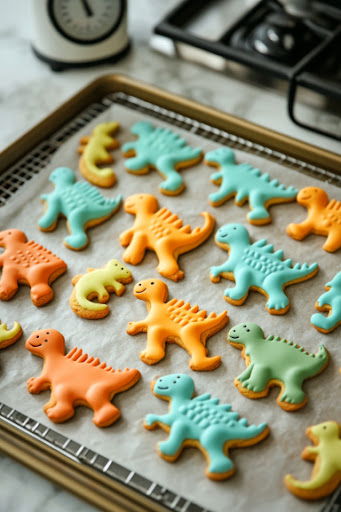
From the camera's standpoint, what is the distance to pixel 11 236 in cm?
104

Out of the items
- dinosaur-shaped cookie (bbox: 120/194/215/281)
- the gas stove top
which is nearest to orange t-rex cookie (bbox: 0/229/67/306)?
dinosaur-shaped cookie (bbox: 120/194/215/281)

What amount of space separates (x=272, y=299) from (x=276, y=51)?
1.60ft

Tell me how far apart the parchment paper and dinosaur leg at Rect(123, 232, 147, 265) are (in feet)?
0.04

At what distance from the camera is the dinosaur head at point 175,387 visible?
2.85 feet

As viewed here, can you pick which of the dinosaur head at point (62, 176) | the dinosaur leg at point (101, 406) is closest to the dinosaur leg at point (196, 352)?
the dinosaur leg at point (101, 406)

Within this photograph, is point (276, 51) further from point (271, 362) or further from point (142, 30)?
point (271, 362)

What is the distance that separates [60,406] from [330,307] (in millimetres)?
361

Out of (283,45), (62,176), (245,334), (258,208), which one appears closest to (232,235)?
(258,208)

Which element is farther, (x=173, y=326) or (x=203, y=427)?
(x=173, y=326)

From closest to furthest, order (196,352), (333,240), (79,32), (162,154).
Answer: (196,352), (333,240), (162,154), (79,32)

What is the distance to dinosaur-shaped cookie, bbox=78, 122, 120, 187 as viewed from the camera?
3.68 ft

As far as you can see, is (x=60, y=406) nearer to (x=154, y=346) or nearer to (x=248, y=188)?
(x=154, y=346)

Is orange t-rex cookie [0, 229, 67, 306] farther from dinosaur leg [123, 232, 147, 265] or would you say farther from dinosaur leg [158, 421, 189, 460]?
dinosaur leg [158, 421, 189, 460]

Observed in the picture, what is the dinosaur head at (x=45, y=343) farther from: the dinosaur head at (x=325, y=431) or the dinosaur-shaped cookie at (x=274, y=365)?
the dinosaur head at (x=325, y=431)
